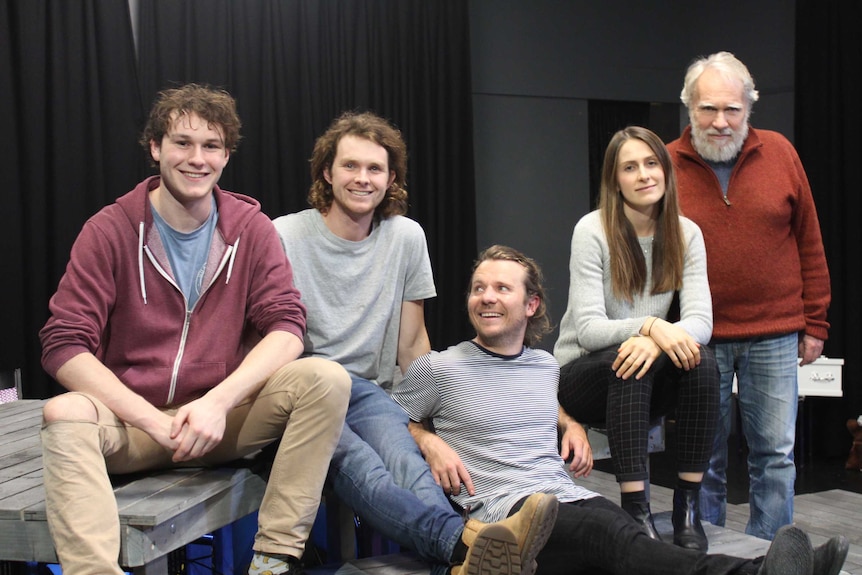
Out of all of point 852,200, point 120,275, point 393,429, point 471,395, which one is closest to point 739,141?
point 471,395

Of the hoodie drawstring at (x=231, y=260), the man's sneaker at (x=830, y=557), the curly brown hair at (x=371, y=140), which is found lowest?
the man's sneaker at (x=830, y=557)

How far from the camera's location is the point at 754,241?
276 cm

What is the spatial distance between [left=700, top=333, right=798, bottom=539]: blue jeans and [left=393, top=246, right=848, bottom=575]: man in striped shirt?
1.80 ft

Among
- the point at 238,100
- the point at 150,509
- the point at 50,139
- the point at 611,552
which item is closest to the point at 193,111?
the point at 150,509

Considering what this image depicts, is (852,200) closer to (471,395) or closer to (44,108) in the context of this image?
(471,395)

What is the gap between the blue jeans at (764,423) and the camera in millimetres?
2764

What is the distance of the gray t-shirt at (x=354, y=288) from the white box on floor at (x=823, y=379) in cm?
345

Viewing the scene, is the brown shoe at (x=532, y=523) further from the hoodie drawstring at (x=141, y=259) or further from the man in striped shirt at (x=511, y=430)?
the hoodie drawstring at (x=141, y=259)

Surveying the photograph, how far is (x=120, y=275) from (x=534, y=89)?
182 inches

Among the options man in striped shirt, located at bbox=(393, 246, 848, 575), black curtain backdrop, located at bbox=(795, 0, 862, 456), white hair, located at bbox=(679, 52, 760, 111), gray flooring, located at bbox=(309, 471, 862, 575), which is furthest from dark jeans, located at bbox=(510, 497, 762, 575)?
black curtain backdrop, located at bbox=(795, 0, 862, 456)

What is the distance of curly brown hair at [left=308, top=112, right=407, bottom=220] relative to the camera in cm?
276

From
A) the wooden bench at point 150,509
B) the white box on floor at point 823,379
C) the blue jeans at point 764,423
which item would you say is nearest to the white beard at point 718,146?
the blue jeans at point 764,423

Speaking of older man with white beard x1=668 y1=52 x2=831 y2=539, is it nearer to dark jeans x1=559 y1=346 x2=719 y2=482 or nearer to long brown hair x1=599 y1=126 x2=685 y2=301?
long brown hair x1=599 y1=126 x2=685 y2=301

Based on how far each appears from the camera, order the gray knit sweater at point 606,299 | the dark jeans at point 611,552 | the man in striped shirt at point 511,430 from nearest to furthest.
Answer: the dark jeans at point 611,552 < the man in striped shirt at point 511,430 < the gray knit sweater at point 606,299
